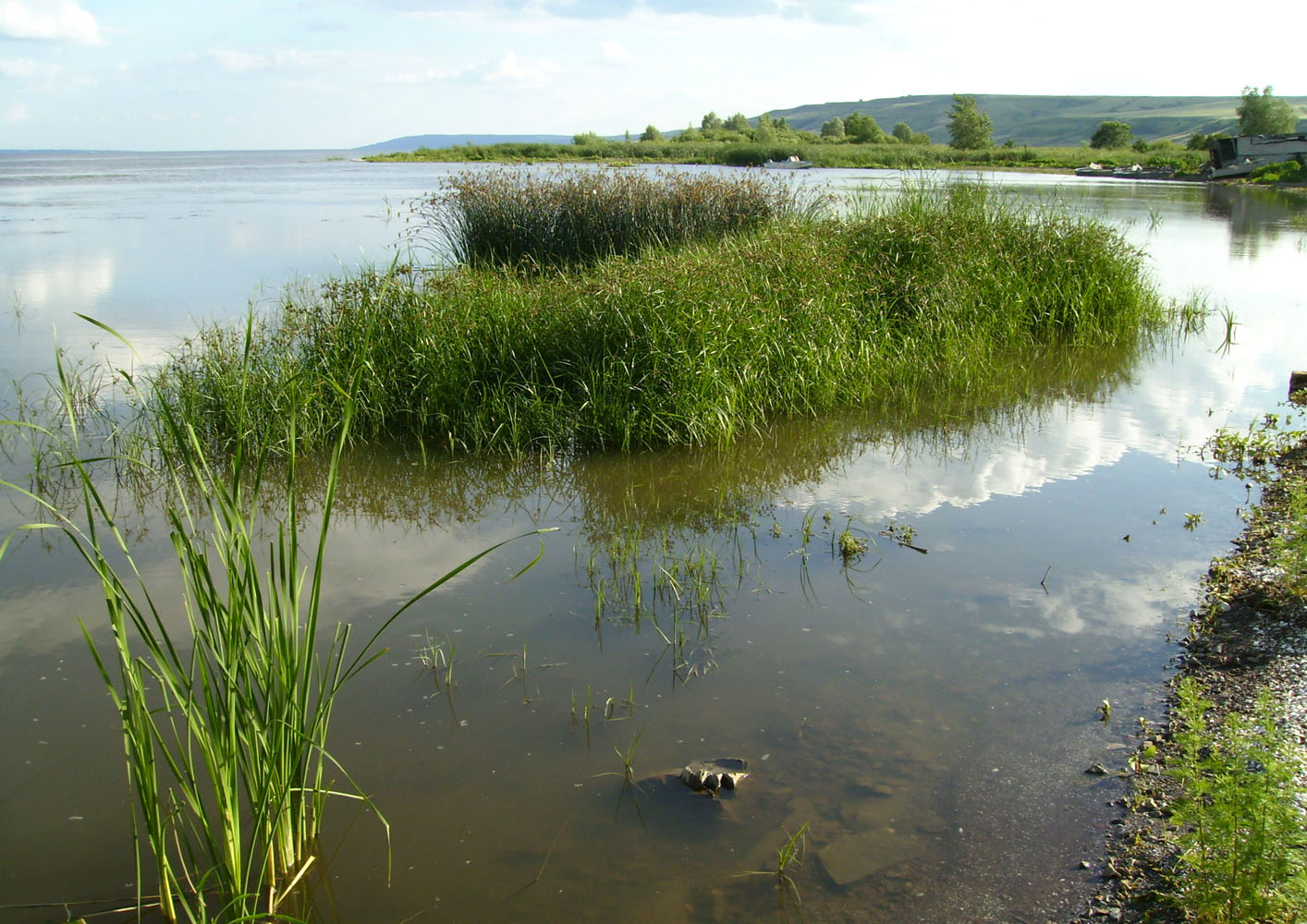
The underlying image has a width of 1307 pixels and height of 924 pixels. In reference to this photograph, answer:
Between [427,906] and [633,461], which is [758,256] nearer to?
[633,461]

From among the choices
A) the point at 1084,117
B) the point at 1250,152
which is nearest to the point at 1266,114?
the point at 1250,152

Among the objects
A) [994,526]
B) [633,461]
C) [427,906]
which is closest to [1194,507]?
[994,526]

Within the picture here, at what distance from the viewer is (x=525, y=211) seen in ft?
39.8

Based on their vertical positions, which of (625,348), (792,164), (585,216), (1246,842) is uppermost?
(792,164)

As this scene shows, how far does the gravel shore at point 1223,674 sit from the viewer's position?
8.54 feet

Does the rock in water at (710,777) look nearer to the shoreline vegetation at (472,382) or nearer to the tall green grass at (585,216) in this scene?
the shoreline vegetation at (472,382)

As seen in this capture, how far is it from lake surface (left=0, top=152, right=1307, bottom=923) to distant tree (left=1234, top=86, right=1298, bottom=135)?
4918 centimetres

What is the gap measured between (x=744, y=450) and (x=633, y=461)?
0.85 meters

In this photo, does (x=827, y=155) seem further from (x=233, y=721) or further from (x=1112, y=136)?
(x=233, y=721)

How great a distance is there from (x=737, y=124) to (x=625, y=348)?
71332mm

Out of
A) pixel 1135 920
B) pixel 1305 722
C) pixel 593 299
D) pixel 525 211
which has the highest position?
pixel 525 211

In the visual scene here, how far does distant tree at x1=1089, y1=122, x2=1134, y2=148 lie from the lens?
6200cm

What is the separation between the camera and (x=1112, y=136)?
204ft

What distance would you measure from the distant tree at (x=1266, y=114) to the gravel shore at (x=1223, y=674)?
51814 mm
